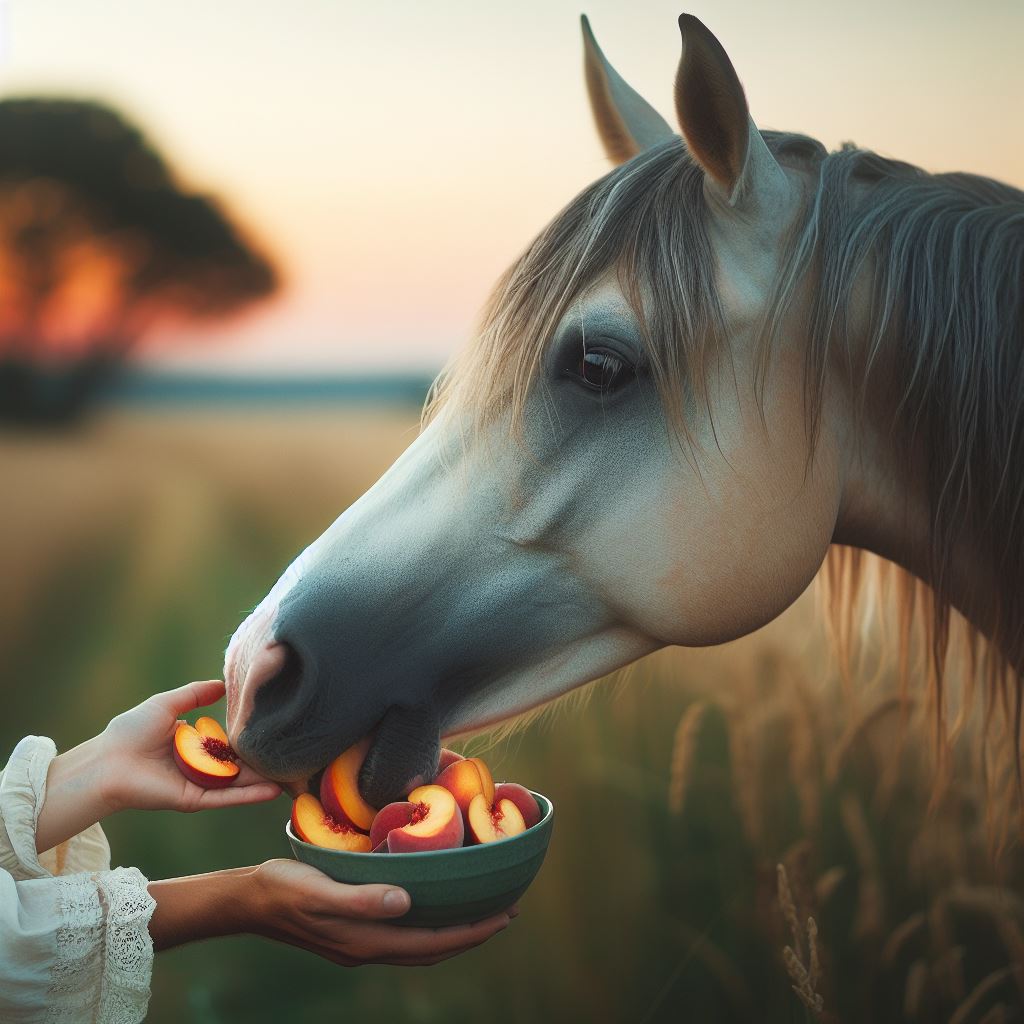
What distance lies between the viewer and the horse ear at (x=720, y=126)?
85 cm

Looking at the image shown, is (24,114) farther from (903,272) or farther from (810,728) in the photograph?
(810,728)

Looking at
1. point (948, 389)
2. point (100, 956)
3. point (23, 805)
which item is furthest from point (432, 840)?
point (948, 389)

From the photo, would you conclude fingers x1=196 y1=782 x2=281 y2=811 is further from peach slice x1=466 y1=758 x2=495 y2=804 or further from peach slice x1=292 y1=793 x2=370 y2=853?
peach slice x1=466 y1=758 x2=495 y2=804

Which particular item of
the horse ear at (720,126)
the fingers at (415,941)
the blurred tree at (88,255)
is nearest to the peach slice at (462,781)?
the fingers at (415,941)

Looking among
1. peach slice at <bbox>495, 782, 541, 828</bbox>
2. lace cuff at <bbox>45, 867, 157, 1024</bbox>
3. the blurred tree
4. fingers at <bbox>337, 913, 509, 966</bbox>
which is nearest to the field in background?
the blurred tree

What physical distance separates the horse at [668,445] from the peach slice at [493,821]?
0.07 metres

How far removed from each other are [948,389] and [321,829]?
79 cm

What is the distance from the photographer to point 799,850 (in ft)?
5.23

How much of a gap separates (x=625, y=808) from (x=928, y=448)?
53.5 inches

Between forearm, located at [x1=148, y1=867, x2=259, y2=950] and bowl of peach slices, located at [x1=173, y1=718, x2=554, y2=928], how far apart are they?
0.09 m

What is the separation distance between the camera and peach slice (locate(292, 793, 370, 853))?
0.93m

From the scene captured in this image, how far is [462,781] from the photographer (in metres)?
0.98

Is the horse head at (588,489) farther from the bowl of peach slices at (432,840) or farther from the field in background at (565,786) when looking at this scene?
the field in background at (565,786)

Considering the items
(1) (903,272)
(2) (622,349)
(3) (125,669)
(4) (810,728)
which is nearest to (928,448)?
(1) (903,272)
